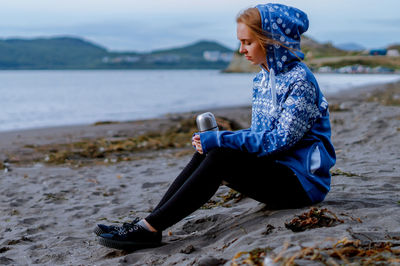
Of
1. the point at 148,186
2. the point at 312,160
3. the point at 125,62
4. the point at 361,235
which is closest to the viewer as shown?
the point at 361,235

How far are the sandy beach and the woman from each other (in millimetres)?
185

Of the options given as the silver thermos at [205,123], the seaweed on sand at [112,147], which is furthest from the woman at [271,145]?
the seaweed on sand at [112,147]

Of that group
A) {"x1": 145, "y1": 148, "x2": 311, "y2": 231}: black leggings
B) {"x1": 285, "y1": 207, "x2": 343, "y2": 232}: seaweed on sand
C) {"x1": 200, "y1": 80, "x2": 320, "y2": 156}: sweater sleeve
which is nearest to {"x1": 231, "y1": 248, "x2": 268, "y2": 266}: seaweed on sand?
{"x1": 285, "y1": 207, "x2": 343, "y2": 232}: seaweed on sand

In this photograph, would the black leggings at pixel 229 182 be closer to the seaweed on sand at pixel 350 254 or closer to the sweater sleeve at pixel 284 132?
the sweater sleeve at pixel 284 132

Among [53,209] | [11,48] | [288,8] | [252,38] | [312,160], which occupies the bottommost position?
[53,209]

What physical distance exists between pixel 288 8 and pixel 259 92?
25.0 inches

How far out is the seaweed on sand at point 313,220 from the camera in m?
2.66

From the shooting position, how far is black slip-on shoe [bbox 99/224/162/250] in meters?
2.94

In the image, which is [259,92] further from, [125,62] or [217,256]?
[125,62]

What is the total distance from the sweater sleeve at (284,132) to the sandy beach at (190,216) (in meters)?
0.51

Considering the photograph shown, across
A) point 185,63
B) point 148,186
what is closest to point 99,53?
point 185,63

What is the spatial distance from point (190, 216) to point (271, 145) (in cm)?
135

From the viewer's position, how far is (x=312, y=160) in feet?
9.35

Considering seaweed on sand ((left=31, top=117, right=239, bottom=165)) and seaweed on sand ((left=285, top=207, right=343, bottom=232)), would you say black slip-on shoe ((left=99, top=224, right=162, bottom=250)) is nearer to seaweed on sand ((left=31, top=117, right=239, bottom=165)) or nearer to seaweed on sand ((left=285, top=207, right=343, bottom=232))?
seaweed on sand ((left=285, top=207, right=343, bottom=232))
